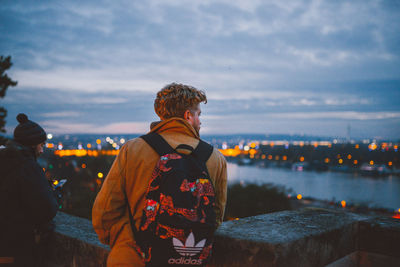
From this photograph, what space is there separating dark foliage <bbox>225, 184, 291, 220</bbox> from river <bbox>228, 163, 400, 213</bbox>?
1179cm

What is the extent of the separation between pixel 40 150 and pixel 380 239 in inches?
83.2

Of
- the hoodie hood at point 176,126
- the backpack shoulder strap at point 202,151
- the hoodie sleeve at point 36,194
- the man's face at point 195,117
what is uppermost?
the man's face at point 195,117

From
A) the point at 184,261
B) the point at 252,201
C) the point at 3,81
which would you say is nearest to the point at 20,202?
the point at 184,261

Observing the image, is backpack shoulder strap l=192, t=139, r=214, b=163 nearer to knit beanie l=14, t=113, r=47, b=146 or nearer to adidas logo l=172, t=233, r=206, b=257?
adidas logo l=172, t=233, r=206, b=257

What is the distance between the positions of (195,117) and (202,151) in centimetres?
25

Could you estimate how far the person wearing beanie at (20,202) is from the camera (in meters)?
1.65

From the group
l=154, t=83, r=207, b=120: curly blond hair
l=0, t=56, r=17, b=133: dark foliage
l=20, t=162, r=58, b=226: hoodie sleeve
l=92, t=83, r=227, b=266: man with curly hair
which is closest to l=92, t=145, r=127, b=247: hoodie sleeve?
l=92, t=83, r=227, b=266: man with curly hair

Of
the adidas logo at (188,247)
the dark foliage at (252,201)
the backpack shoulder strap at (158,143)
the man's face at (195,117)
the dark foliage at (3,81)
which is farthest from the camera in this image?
the dark foliage at (252,201)

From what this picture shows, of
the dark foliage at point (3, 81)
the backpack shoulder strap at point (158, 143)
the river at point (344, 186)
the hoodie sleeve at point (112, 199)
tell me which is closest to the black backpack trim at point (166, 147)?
the backpack shoulder strap at point (158, 143)

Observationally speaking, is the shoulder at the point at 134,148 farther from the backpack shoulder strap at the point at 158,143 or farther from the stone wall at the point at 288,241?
the stone wall at the point at 288,241

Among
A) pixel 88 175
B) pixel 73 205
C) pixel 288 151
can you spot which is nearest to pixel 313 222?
pixel 73 205

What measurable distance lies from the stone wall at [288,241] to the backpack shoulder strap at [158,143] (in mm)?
545

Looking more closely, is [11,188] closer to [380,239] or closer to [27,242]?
[27,242]

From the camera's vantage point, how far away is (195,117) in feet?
5.32
